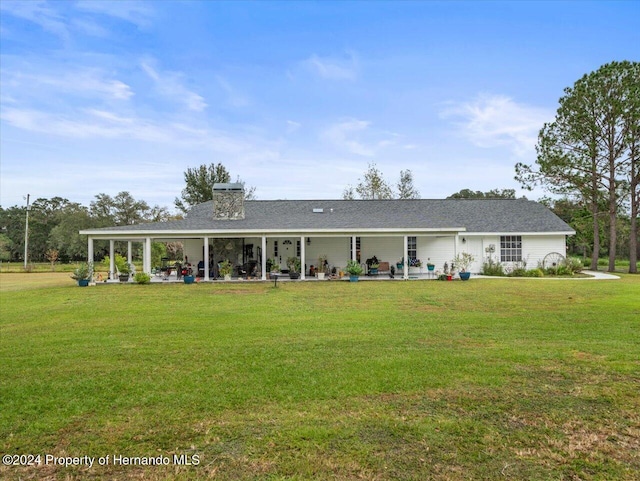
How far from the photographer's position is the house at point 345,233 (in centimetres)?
1914

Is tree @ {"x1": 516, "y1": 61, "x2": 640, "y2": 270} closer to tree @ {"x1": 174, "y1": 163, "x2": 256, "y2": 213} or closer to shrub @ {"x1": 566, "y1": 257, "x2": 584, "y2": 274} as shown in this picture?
shrub @ {"x1": 566, "y1": 257, "x2": 584, "y2": 274}

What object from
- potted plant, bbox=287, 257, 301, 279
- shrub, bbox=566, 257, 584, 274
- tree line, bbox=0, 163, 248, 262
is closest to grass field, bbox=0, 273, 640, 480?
potted plant, bbox=287, 257, 301, 279

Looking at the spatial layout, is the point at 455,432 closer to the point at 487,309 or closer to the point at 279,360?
the point at 279,360

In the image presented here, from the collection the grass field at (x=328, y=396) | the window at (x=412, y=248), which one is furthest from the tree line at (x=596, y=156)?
the grass field at (x=328, y=396)

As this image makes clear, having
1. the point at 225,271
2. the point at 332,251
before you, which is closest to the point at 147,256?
the point at 225,271

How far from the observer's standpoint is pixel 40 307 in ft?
37.9

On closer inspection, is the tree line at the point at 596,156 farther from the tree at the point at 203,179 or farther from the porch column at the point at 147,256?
the tree at the point at 203,179

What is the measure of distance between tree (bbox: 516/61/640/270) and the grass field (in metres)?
19.3

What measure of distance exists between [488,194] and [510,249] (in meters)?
37.8

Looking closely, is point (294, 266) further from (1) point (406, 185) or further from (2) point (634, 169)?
(1) point (406, 185)

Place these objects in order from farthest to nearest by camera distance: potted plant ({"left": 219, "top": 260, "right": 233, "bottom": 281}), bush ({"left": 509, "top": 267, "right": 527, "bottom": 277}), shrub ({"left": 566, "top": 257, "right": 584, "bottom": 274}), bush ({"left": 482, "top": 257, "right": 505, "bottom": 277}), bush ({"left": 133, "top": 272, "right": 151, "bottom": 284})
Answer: shrub ({"left": 566, "top": 257, "right": 584, "bottom": 274}) < bush ({"left": 482, "top": 257, "right": 505, "bottom": 277}) < bush ({"left": 509, "top": 267, "right": 527, "bottom": 277}) < potted plant ({"left": 219, "top": 260, "right": 233, "bottom": 281}) < bush ({"left": 133, "top": 272, "right": 151, "bottom": 284})

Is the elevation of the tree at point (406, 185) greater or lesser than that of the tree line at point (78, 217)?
greater

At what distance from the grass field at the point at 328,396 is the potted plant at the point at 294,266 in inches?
379

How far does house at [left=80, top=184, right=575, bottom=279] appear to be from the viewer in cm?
1914
